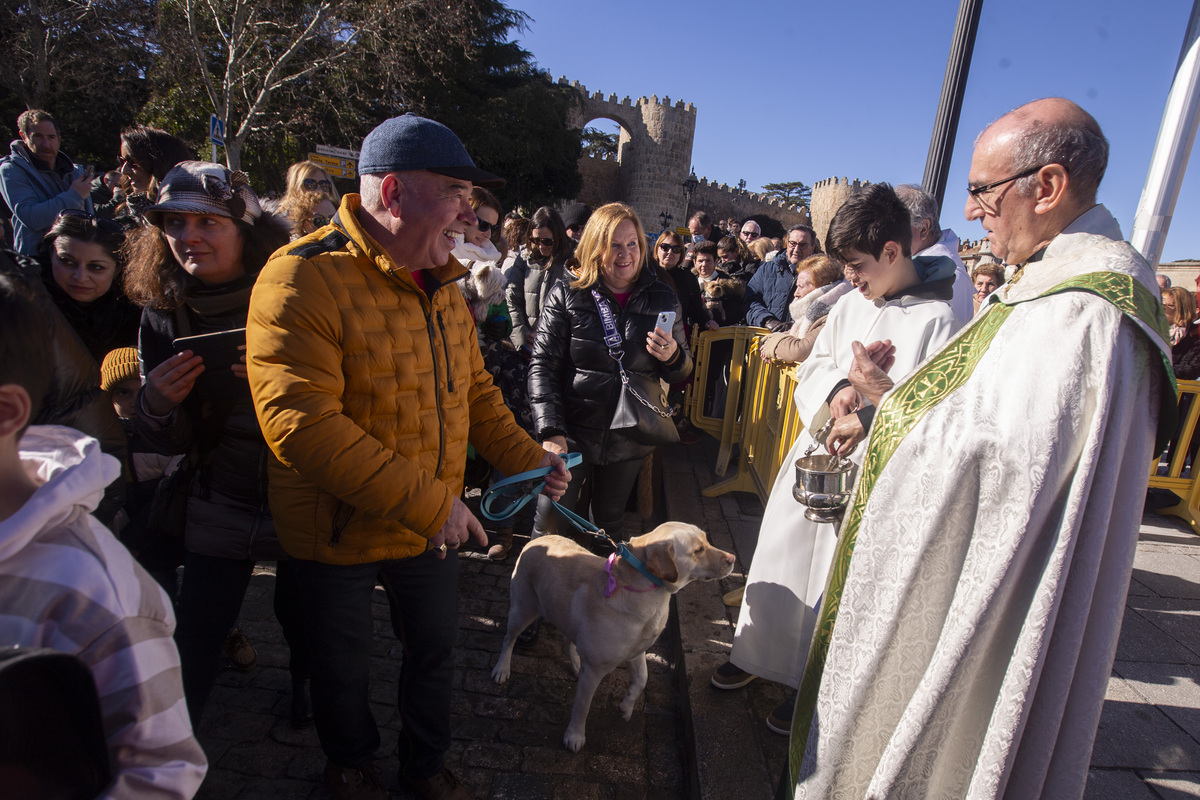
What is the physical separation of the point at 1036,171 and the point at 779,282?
5.06 m

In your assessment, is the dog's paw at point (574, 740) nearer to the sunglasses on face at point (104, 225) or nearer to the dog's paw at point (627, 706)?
the dog's paw at point (627, 706)

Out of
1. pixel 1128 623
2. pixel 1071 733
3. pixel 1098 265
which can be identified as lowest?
pixel 1128 623

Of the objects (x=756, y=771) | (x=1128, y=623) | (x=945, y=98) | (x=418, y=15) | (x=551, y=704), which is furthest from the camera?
(x=418, y=15)

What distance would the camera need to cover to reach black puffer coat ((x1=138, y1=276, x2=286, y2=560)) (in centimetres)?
225

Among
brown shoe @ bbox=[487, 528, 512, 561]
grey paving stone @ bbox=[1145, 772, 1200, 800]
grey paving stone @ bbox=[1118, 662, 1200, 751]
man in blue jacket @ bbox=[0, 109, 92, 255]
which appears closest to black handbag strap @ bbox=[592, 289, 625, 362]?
brown shoe @ bbox=[487, 528, 512, 561]

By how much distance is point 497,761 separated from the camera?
2.63 meters

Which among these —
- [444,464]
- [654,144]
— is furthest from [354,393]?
[654,144]

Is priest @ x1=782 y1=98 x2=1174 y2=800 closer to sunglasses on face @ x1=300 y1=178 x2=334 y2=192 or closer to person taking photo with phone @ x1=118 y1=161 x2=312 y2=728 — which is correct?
person taking photo with phone @ x1=118 y1=161 x2=312 y2=728

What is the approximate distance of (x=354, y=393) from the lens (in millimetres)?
1791

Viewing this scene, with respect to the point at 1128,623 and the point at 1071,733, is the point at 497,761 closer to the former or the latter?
the point at 1071,733

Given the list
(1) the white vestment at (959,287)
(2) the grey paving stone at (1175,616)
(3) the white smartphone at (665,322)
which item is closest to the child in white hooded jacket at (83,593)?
(3) the white smartphone at (665,322)

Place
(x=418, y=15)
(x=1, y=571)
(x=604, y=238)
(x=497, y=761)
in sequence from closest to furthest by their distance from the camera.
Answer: (x=1, y=571), (x=497, y=761), (x=604, y=238), (x=418, y=15)

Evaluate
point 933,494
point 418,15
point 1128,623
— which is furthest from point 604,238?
point 418,15

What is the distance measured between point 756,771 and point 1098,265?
6.82ft
